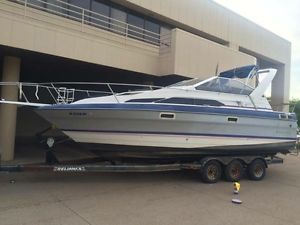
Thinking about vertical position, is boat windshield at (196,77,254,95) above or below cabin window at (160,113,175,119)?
above

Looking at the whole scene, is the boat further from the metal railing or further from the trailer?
the metal railing

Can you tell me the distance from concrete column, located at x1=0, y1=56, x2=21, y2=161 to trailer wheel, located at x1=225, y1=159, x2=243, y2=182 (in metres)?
7.24

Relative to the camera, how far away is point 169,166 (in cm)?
880

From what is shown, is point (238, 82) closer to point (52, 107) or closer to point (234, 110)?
point (234, 110)

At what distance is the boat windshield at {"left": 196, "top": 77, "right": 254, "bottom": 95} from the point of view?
969 centimetres

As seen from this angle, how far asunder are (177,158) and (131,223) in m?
3.72

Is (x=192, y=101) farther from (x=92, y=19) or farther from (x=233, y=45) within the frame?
(x=233, y=45)

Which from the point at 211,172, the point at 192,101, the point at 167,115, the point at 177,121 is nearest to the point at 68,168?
the point at 167,115

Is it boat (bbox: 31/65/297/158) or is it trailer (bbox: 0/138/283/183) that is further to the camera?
boat (bbox: 31/65/297/158)

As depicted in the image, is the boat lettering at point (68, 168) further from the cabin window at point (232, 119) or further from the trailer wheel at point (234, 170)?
the cabin window at point (232, 119)

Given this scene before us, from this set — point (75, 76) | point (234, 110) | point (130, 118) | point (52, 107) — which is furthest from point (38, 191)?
point (75, 76)

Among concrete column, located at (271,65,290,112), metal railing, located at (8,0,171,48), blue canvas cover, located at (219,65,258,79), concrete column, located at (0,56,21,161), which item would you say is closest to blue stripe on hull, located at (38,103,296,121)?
blue canvas cover, located at (219,65,258,79)

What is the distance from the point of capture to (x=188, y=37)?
1436 cm

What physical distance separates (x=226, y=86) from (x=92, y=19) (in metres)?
7.23
